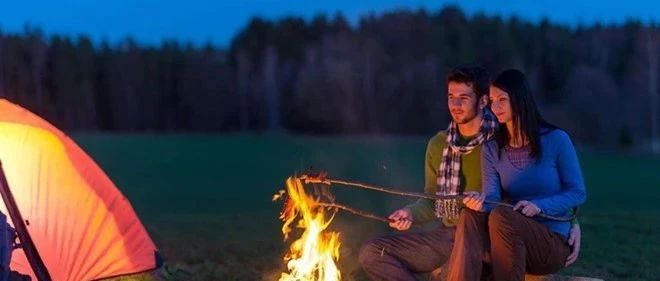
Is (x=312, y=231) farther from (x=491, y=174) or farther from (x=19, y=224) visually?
(x=19, y=224)

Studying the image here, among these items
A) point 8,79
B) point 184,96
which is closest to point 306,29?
point 184,96

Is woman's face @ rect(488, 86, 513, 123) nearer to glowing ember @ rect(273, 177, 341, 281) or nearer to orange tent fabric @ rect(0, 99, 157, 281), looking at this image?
glowing ember @ rect(273, 177, 341, 281)

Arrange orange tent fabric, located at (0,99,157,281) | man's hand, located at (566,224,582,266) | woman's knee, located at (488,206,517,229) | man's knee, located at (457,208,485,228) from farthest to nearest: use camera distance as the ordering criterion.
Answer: orange tent fabric, located at (0,99,157,281) < man's hand, located at (566,224,582,266) < man's knee, located at (457,208,485,228) < woman's knee, located at (488,206,517,229)

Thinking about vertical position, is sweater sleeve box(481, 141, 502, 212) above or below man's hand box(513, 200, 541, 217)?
above


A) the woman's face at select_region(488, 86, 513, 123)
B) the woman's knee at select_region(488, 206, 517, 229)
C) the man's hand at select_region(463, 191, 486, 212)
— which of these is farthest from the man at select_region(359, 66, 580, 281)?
the woman's knee at select_region(488, 206, 517, 229)

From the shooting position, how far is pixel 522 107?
16.4 ft

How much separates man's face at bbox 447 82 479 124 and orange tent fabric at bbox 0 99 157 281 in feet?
8.85

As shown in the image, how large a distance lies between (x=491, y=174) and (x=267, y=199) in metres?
13.3

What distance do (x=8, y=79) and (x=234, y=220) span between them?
134 feet

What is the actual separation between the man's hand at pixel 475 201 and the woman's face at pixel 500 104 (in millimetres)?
484

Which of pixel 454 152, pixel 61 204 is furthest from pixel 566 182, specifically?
pixel 61 204

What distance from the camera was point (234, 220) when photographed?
13734mm

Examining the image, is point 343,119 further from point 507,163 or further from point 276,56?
point 507,163

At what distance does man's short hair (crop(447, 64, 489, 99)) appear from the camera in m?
5.20
